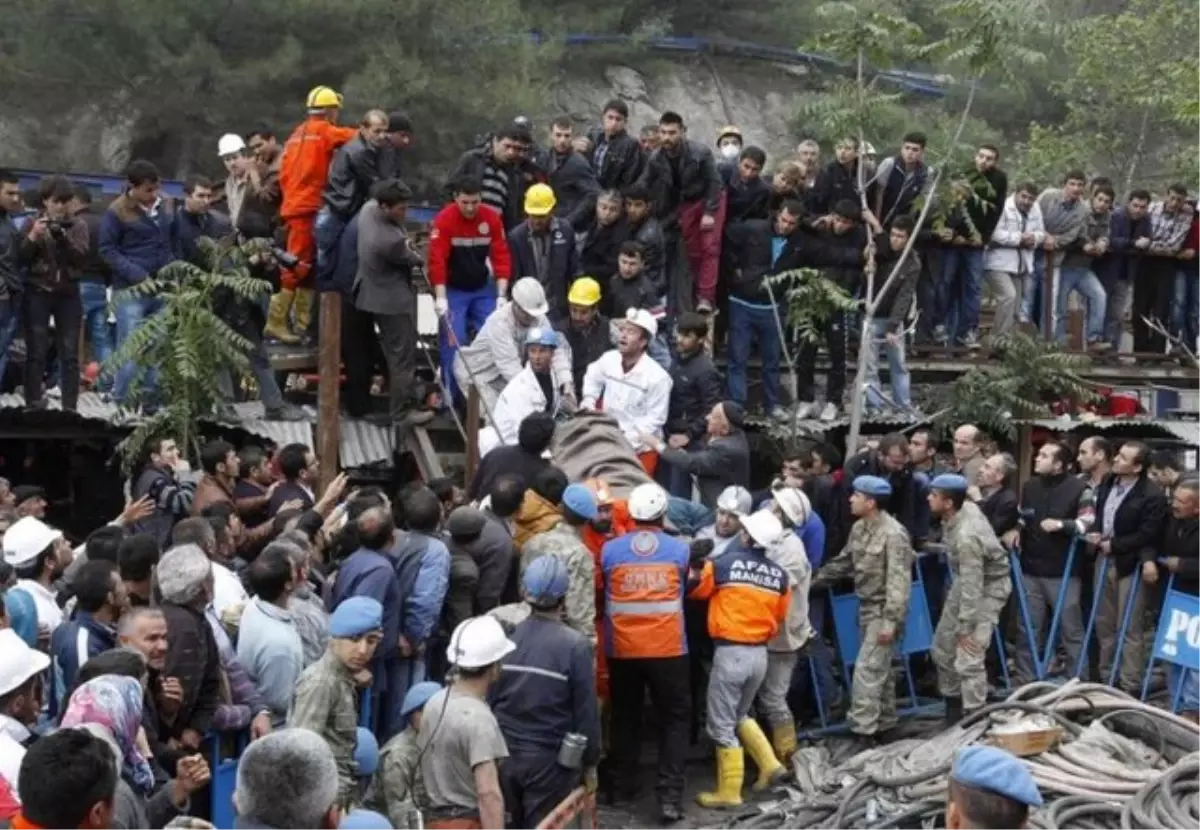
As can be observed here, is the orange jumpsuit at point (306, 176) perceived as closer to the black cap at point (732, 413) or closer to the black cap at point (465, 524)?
the black cap at point (732, 413)

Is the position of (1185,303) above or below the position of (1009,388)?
above

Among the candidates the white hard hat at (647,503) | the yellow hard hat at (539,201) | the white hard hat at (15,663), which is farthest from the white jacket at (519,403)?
the white hard hat at (15,663)

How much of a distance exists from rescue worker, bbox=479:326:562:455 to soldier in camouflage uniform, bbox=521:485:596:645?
2291 millimetres

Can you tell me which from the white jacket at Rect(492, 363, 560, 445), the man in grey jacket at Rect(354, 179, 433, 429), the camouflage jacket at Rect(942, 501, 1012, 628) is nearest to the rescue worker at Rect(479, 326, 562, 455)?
the white jacket at Rect(492, 363, 560, 445)

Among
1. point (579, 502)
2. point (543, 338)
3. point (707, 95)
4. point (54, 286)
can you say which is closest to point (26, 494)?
point (54, 286)

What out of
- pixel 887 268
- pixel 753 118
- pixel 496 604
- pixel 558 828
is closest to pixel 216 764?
pixel 558 828

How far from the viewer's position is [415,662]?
10414mm

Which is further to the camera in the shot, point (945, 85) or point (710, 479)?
point (945, 85)

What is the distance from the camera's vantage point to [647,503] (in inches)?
437

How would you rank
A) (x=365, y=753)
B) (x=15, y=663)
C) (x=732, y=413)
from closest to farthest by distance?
1. (x=15, y=663)
2. (x=365, y=753)
3. (x=732, y=413)

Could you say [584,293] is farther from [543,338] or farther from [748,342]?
[748,342]

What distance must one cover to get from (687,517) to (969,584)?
1902 mm

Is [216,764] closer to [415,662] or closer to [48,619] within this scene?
[48,619]

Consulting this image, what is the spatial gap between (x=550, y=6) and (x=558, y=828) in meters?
26.8
